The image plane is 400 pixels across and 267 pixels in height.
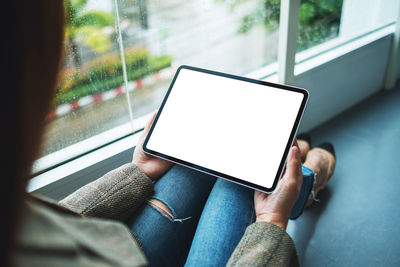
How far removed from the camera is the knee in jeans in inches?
27.4

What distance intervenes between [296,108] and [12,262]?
1.94 feet

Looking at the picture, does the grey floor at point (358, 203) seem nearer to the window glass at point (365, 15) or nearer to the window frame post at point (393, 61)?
the window frame post at point (393, 61)

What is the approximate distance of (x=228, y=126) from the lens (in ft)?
2.44

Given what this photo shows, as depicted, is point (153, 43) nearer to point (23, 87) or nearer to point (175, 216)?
point (175, 216)

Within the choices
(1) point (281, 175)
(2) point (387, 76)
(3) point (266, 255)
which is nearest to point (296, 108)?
(1) point (281, 175)

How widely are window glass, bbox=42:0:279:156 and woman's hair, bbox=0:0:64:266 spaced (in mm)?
671

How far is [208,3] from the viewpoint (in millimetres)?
1205

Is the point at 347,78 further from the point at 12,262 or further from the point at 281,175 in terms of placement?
the point at 12,262

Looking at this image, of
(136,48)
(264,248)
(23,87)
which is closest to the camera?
(23,87)

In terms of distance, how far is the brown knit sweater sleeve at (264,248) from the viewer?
1.74 ft

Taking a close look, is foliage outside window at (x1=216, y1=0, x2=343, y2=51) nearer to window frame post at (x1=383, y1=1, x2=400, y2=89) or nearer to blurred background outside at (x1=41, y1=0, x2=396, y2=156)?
blurred background outside at (x1=41, y1=0, x2=396, y2=156)

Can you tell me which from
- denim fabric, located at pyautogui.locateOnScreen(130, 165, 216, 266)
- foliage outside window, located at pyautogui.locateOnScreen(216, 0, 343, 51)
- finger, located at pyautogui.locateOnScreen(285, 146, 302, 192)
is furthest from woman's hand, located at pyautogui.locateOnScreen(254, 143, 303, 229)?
foliage outside window, located at pyautogui.locateOnScreen(216, 0, 343, 51)

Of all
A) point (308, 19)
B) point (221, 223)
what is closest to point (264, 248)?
point (221, 223)

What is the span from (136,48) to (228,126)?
0.45 metres
